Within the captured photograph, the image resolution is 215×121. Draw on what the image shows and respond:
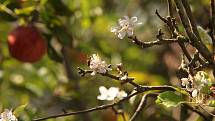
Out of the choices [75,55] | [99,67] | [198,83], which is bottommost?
[198,83]

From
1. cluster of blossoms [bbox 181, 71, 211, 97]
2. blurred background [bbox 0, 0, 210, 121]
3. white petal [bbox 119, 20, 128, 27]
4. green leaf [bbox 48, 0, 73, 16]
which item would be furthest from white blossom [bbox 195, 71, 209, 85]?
green leaf [bbox 48, 0, 73, 16]

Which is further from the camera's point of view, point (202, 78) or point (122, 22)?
point (122, 22)

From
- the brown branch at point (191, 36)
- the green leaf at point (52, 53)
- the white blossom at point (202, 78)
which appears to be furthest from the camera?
the green leaf at point (52, 53)

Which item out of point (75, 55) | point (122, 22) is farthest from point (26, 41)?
point (122, 22)

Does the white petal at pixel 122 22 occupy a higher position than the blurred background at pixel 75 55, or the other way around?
the blurred background at pixel 75 55

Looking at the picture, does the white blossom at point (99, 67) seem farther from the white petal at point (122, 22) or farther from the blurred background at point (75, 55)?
the blurred background at point (75, 55)

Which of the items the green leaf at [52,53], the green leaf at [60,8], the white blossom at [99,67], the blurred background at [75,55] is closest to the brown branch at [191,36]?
the white blossom at [99,67]

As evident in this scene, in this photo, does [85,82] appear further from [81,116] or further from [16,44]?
[16,44]

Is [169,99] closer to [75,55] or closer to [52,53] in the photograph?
[52,53]
